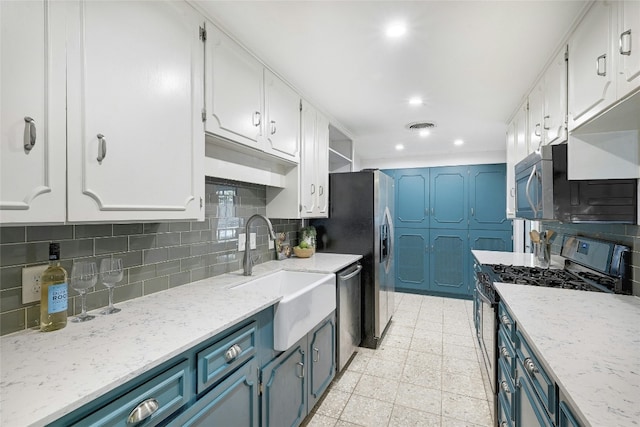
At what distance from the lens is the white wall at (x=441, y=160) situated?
4566 millimetres

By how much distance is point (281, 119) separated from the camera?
2143mm

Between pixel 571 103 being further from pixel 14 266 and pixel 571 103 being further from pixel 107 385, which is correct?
pixel 14 266

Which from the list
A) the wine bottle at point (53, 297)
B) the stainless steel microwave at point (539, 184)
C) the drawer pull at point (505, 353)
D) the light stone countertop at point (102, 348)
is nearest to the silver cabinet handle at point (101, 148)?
the wine bottle at point (53, 297)

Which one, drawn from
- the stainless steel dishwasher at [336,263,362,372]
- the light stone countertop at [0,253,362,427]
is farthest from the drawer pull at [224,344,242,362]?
the stainless steel dishwasher at [336,263,362,372]

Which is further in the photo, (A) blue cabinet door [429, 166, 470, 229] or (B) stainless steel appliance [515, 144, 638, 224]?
(A) blue cabinet door [429, 166, 470, 229]

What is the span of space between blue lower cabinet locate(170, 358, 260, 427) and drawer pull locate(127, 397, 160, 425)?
123mm

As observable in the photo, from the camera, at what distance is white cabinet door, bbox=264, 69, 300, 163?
199 centimetres

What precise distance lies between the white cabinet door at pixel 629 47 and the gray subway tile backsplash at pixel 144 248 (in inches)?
78.3

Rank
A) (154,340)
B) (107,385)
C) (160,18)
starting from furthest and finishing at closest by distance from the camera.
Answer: (160,18), (154,340), (107,385)

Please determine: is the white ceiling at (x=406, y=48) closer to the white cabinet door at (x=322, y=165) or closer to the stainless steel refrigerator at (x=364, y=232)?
the white cabinet door at (x=322, y=165)

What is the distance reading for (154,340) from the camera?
3.10 ft

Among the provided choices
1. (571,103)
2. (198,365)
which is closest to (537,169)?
(571,103)

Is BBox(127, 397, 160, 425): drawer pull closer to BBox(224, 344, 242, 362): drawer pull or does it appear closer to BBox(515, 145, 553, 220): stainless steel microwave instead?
BBox(224, 344, 242, 362): drawer pull

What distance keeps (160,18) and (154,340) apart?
1.25m
